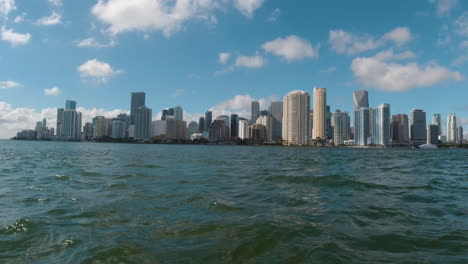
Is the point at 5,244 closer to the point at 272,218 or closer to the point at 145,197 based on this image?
the point at 145,197

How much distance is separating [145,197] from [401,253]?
10.2 metres

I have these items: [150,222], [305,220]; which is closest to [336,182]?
[305,220]

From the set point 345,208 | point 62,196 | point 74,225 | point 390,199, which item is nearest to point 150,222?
point 74,225

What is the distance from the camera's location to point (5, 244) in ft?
22.7

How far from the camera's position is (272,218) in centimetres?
962

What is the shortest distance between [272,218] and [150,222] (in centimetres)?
405

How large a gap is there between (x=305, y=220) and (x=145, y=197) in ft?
24.2

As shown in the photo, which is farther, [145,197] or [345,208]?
[145,197]

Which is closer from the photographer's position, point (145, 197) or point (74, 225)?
point (74, 225)

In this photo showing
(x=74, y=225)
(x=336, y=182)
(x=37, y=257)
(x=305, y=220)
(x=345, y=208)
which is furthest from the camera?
(x=336, y=182)

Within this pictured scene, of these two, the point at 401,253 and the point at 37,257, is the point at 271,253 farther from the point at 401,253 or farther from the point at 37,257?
the point at 37,257

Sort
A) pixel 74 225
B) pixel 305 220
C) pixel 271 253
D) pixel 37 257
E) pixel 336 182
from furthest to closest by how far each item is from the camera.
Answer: pixel 336 182 → pixel 305 220 → pixel 74 225 → pixel 271 253 → pixel 37 257

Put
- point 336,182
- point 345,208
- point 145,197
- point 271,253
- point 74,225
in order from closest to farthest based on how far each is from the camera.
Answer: point 271,253 → point 74,225 → point 345,208 → point 145,197 → point 336,182

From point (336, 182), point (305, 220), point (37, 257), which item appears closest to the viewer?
point (37, 257)
